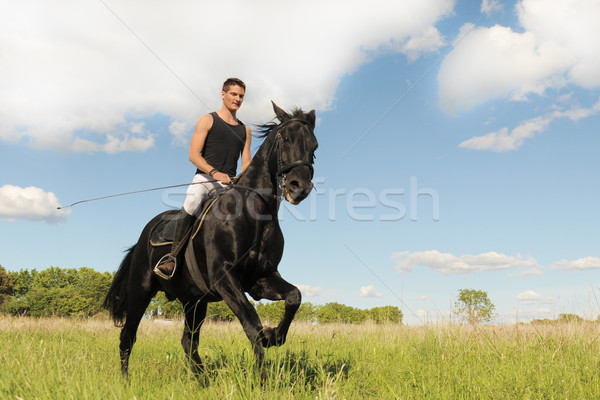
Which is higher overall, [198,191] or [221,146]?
[221,146]

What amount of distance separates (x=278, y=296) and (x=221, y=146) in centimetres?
A: 240

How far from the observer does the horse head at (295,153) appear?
15.3 feet

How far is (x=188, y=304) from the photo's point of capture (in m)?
6.93

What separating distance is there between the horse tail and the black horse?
5.66 ft

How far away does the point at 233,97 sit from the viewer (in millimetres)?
6266

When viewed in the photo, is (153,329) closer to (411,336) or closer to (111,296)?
(111,296)

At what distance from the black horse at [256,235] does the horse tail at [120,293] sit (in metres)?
1.73

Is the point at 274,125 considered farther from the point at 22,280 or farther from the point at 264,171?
the point at 22,280

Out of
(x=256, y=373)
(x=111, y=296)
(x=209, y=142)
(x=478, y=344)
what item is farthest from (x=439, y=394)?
(x=111, y=296)

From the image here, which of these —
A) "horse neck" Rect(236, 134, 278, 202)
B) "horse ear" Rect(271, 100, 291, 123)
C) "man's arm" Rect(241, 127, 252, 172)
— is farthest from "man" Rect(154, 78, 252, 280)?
"horse ear" Rect(271, 100, 291, 123)

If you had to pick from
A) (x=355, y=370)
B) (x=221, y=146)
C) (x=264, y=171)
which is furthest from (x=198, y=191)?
(x=355, y=370)

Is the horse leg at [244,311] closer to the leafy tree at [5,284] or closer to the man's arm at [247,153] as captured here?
the man's arm at [247,153]

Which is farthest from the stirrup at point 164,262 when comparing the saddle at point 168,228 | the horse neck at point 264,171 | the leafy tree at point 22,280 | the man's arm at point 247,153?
the leafy tree at point 22,280

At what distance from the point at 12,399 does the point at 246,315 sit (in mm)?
2135
